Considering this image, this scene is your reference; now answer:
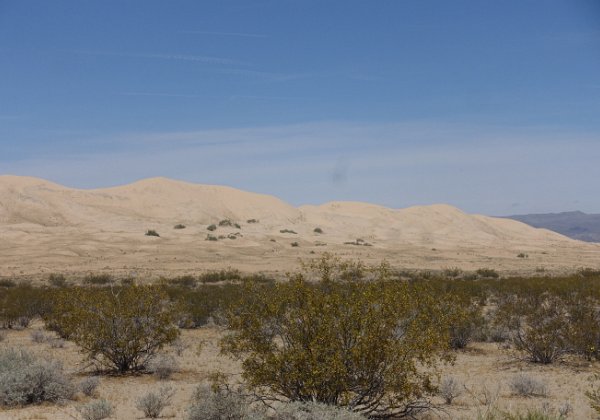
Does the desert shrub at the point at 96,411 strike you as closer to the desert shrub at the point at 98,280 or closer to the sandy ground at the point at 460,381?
the sandy ground at the point at 460,381

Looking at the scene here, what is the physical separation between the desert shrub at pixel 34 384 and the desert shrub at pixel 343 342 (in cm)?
373

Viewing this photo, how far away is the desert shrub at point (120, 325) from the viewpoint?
1347cm

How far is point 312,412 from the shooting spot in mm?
8031

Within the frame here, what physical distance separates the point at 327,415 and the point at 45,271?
33439 mm

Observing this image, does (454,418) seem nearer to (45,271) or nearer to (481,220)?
(45,271)

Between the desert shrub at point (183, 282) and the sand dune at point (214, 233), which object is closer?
the desert shrub at point (183, 282)

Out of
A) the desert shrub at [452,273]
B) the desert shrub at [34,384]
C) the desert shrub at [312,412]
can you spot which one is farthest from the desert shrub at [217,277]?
the desert shrub at [312,412]

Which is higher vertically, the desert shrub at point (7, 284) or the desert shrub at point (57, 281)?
the desert shrub at point (57, 281)

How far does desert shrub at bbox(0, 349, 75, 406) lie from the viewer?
34.0ft

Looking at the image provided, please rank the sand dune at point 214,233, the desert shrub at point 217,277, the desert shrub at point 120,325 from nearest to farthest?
the desert shrub at point 120,325
the desert shrub at point 217,277
the sand dune at point 214,233

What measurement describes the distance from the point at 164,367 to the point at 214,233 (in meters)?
46.4

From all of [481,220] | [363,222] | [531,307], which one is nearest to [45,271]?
[531,307]

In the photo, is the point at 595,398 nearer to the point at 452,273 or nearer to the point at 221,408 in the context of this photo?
the point at 221,408

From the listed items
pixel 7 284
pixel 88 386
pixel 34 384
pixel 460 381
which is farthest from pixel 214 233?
pixel 34 384
